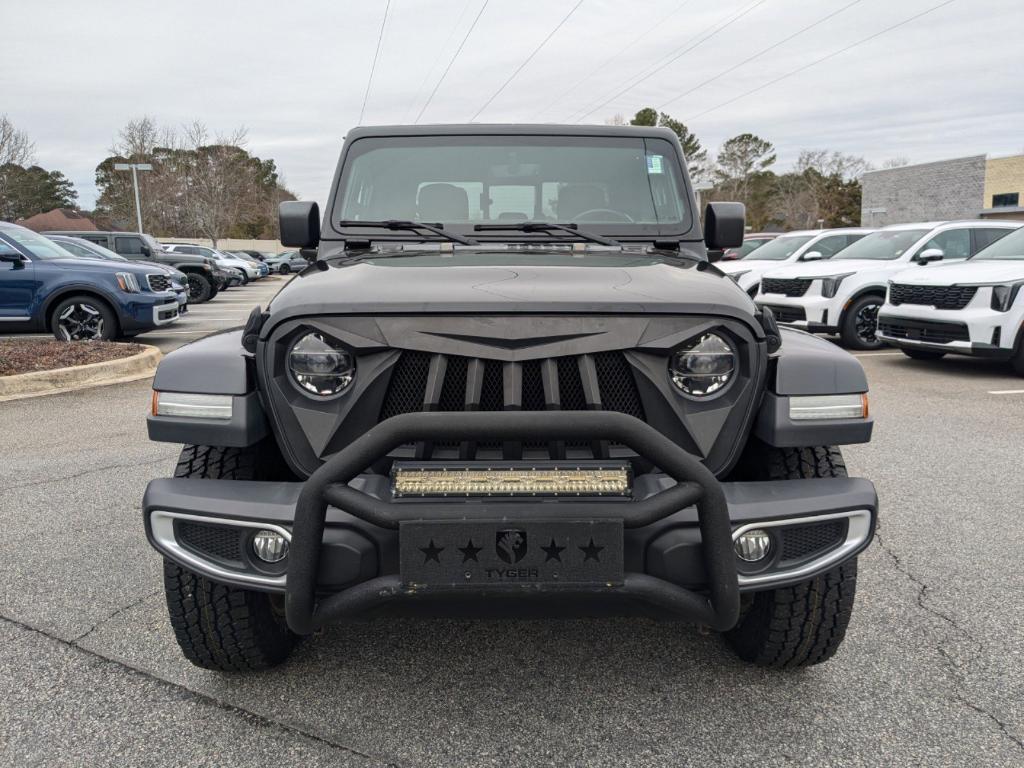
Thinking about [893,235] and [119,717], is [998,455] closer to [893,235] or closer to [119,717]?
[119,717]

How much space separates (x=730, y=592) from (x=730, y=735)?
23.1 inches

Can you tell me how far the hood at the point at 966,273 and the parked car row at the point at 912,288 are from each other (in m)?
0.01

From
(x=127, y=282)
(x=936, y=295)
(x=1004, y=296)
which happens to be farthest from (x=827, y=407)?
(x=127, y=282)

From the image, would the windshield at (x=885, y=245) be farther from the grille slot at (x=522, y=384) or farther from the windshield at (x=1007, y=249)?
the grille slot at (x=522, y=384)

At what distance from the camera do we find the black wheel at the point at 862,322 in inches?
408

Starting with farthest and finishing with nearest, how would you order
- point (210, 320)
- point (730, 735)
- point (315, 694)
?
point (210, 320) < point (315, 694) < point (730, 735)

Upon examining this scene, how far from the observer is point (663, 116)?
55.1m

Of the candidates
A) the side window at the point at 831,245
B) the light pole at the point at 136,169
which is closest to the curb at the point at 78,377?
the side window at the point at 831,245

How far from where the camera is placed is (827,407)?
7.34 ft

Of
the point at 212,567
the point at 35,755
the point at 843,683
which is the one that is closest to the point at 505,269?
the point at 212,567

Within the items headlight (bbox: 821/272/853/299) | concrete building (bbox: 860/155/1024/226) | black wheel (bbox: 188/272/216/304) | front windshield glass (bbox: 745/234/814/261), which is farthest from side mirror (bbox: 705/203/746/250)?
concrete building (bbox: 860/155/1024/226)

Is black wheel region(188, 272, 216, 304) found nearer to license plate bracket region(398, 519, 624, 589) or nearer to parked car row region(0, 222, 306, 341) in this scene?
parked car row region(0, 222, 306, 341)

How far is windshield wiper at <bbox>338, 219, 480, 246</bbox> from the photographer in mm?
3164

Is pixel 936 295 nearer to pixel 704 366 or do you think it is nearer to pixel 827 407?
pixel 827 407
